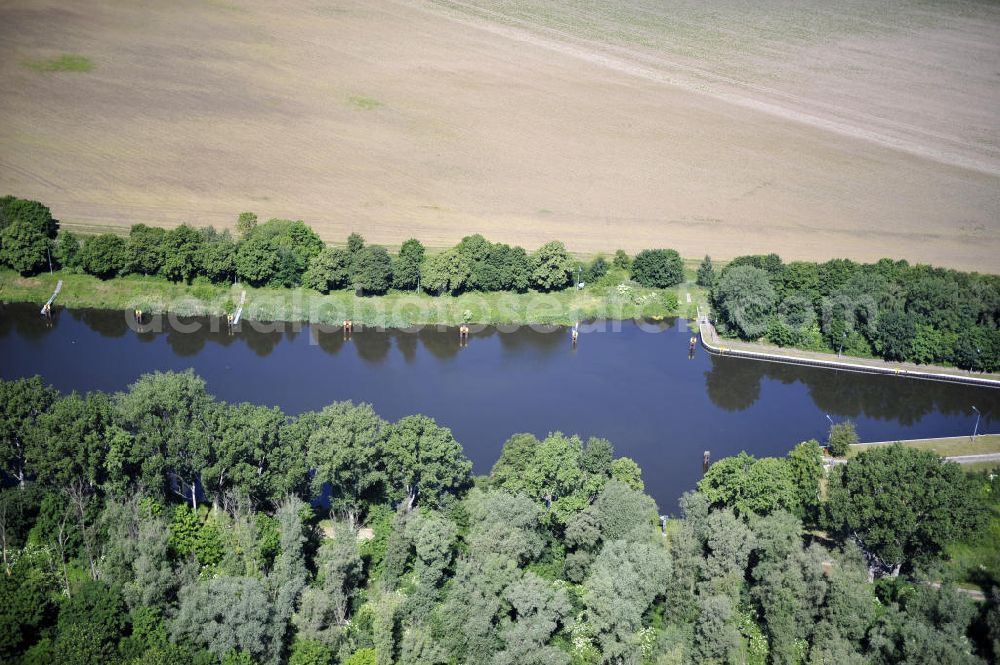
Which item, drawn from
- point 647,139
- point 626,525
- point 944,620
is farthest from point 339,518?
point 647,139

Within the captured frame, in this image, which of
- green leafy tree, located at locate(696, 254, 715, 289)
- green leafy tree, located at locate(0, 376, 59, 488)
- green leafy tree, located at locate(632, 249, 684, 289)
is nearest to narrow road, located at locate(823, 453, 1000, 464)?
green leafy tree, located at locate(696, 254, 715, 289)

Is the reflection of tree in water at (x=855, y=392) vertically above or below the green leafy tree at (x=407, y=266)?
below

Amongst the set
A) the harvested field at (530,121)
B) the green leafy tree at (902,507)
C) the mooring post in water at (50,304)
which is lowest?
the green leafy tree at (902,507)

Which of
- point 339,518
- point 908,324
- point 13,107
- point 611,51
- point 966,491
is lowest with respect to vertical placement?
point 339,518

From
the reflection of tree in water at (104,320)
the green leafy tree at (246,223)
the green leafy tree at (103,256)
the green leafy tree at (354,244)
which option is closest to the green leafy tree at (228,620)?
the reflection of tree in water at (104,320)

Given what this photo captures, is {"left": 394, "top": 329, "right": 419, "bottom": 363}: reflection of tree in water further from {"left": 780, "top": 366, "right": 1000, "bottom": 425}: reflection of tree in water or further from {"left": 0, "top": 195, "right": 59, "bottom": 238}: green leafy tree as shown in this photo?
{"left": 0, "top": 195, "right": 59, "bottom": 238}: green leafy tree

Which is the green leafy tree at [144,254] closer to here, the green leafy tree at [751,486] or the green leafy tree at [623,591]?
the green leafy tree at [751,486]

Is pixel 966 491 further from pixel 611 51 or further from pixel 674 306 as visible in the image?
pixel 611 51
